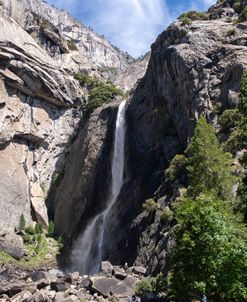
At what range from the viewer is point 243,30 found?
1848 inches

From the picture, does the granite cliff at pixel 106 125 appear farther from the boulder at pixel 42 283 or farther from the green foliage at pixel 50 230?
the boulder at pixel 42 283

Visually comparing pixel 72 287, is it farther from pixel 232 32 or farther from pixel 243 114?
pixel 232 32

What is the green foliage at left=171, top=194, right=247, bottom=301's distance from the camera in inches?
731

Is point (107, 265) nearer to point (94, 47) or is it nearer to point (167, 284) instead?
point (167, 284)

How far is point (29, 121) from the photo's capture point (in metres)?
64.1

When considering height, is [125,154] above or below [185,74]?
below

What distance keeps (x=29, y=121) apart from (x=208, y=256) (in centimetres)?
4879

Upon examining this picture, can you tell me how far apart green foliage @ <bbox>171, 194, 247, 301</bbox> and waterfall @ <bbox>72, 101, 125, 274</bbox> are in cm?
2437

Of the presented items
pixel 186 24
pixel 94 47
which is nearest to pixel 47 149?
pixel 186 24

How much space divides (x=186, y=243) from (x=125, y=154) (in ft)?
114

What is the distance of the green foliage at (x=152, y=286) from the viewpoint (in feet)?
83.3

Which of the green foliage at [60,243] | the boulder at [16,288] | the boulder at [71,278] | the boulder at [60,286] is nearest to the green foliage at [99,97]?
the green foliage at [60,243]

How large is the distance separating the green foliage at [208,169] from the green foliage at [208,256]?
5663 millimetres

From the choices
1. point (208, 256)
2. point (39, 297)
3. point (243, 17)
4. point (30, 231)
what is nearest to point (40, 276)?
point (39, 297)
